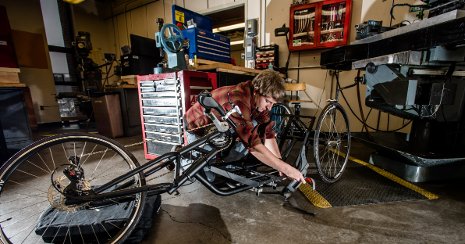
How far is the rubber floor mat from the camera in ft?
4.91

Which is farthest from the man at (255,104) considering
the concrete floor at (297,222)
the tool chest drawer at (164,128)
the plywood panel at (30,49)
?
the plywood panel at (30,49)

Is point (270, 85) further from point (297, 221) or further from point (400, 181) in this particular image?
point (400, 181)

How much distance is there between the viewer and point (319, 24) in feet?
10.8

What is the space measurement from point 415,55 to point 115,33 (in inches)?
295

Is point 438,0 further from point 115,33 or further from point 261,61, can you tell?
point 115,33

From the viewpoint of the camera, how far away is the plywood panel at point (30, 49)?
4.45 m

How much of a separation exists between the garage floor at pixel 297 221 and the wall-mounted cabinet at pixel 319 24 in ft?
8.66

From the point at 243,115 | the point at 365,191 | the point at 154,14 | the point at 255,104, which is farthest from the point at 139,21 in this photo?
the point at 365,191

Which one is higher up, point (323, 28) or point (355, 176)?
point (323, 28)

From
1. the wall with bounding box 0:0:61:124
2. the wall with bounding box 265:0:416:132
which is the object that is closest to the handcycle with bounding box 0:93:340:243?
the wall with bounding box 265:0:416:132

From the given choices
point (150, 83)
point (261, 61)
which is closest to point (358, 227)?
point (150, 83)

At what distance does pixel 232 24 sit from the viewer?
20.0 feet

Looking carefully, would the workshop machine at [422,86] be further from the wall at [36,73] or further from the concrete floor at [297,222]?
the wall at [36,73]

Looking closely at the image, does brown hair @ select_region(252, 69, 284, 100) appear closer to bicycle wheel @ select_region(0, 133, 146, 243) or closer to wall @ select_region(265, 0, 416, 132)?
bicycle wheel @ select_region(0, 133, 146, 243)
